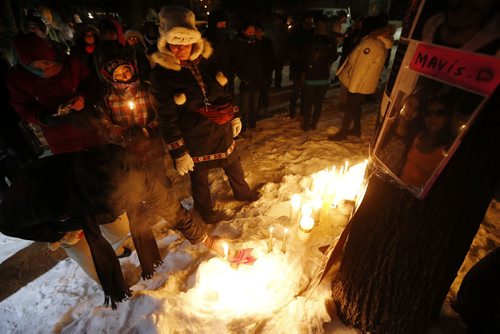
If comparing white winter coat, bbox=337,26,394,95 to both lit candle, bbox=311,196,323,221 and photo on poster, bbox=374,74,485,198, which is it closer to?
lit candle, bbox=311,196,323,221

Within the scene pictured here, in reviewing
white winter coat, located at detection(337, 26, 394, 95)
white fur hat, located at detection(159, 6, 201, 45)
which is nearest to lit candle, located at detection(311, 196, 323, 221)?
white fur hat, located at detection(159, 6, 201, 45)

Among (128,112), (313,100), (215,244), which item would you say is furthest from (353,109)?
(128,112)

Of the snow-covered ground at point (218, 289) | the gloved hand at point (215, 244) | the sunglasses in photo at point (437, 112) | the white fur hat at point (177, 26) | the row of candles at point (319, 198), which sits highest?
the white fur hat at point (177, 26)

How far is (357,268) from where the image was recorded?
192 centimetres

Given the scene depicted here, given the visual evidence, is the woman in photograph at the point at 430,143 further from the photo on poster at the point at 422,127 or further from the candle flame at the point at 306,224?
the candle flame at the point at 306,224

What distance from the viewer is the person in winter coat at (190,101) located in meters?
2.55

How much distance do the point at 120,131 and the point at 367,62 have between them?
156 inches

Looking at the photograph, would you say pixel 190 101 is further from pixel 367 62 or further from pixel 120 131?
pixel 367 62

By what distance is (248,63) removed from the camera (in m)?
5.14

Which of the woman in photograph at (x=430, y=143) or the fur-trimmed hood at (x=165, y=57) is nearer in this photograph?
the woman in photograph at (x=430, y=143)

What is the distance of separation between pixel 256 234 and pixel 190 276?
870 mm

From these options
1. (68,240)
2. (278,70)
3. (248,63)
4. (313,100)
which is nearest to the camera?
(68,240)

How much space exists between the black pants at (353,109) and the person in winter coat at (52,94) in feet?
13.8

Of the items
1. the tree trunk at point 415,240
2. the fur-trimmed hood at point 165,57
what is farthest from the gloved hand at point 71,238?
the tree trunk at point 415,240
